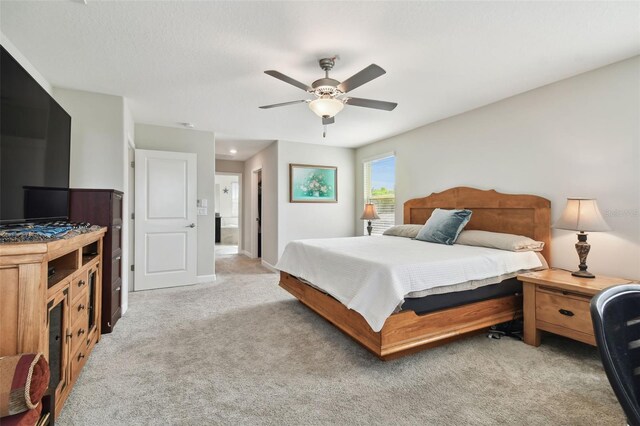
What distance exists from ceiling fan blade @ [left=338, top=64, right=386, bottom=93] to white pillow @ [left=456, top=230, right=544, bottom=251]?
2006 mm

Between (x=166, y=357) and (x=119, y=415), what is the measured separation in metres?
0.66

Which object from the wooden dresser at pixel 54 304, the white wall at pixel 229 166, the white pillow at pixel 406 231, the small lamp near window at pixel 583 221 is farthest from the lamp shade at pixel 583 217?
the white wall at pixel 229 166

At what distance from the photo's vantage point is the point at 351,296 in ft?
7.69

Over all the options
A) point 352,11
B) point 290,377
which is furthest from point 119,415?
point 352,11

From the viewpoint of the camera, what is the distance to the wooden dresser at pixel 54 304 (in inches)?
46.7

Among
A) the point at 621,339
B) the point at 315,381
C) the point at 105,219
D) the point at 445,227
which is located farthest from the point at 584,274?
the point at 105,219

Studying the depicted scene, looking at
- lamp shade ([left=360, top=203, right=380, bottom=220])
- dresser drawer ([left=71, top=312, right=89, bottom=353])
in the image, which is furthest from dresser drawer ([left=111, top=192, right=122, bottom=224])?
lamp shade ([left=360, top=203, right=380, bottom=220])

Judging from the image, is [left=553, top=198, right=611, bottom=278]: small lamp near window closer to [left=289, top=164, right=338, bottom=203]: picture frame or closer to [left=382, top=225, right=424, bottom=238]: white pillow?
[left=382, top=225, right=424, bottom=238]: white pillow

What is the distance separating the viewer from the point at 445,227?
3379 mm

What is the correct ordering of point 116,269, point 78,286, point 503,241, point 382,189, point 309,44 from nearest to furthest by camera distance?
point 78,286, point 309,44, point 503,241, point 116,269, point 382,189

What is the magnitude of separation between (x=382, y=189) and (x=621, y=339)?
463 cm

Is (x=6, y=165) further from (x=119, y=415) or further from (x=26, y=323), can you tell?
(x=119, y=415)

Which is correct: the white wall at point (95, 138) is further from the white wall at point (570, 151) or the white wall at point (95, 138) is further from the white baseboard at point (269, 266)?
the white wall at point (570, 151)

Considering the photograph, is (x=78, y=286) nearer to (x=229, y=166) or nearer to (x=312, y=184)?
(x=312, y=184)
